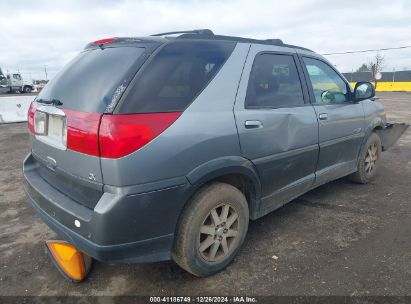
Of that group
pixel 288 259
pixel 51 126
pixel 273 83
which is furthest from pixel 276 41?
pixel 51 126

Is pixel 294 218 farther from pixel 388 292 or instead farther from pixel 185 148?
pixel 185 148

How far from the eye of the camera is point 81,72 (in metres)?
2.50

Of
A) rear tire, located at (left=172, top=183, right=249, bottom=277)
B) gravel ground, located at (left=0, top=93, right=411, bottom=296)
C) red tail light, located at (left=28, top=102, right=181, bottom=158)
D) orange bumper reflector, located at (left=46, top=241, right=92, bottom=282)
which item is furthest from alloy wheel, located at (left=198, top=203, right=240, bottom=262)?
orange bumper reflector, located at (left=46, top=241, right=92, bottom=282)

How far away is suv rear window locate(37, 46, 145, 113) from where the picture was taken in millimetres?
2119

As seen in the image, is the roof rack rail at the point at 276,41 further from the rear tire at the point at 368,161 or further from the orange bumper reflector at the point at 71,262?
the orange bumper reflector at the point at 71,262

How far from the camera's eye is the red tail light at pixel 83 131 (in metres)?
2.05

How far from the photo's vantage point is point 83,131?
2113 mm

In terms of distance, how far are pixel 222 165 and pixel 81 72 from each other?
129 cm

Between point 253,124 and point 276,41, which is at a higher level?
point 276,41

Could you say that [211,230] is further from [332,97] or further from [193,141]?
[332,97]

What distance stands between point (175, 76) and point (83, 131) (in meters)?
0.72

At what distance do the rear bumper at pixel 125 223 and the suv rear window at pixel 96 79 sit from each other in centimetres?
61

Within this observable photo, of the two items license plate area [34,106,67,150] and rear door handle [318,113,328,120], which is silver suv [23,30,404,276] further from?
rear door handle [318,113,328,120]

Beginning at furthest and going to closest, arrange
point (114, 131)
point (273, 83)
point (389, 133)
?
point (389, 133) < point (273, 83) < point (114, 131)
